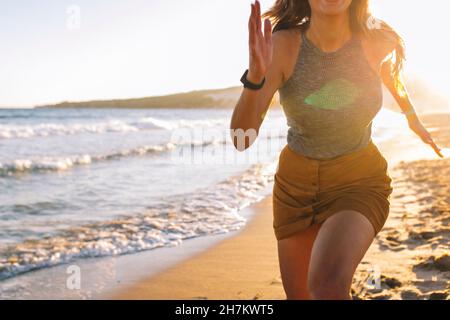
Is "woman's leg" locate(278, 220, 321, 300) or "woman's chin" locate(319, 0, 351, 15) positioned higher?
"woman's chin" locate(319, 0, 351, 15)

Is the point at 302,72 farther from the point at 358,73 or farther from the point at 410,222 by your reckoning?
the point at 410,222

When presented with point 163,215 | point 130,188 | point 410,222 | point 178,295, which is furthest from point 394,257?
point 130,188

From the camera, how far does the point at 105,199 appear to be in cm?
955

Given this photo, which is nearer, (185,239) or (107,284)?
(107,284)

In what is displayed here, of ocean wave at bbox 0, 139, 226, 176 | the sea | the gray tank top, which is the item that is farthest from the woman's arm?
ocean wave at bbox 0, 139, 226, 176

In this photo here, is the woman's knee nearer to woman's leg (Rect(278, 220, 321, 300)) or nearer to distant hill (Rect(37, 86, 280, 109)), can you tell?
woman's leg (Rect(278, 220, 321, 300))

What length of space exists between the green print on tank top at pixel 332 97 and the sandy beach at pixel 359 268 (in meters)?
2.16

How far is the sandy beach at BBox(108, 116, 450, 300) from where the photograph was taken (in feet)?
14.8

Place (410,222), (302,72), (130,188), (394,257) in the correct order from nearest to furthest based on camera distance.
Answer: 1. (302,72)
2. (394,257)
3. (410,222)
4. (130,188)

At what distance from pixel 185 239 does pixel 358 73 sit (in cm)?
464

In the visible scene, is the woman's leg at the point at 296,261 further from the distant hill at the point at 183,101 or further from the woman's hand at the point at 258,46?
the distant hill at the point at 183,101

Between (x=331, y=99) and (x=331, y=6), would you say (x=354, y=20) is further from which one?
(x=331, y=99)

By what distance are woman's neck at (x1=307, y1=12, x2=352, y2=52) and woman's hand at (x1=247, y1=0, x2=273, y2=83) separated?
51 cm

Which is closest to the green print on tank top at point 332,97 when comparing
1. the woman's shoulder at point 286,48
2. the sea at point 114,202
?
the woman's shoulder at point 286,48
